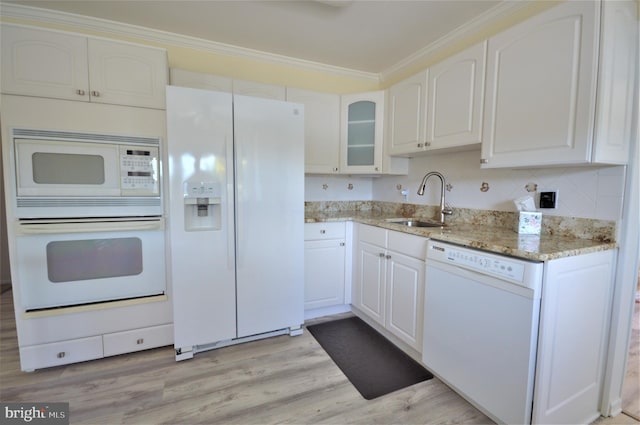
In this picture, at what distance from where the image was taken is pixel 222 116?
190 cm

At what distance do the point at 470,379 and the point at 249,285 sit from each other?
1479mm

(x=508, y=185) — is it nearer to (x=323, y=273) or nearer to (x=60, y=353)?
(x=323, y=273)

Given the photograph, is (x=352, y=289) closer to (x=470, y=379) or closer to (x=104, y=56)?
(x=470, y=379)

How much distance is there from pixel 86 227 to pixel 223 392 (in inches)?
52.3

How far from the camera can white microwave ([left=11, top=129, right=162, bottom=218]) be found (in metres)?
1.70

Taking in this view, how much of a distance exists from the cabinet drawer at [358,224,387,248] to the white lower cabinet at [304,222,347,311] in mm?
166

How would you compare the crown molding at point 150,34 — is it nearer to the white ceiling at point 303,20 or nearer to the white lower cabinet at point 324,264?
the white ceiling at point 303,20

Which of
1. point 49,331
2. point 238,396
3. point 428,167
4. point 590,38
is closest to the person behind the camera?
point 590,38

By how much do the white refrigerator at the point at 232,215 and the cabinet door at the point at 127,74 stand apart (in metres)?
0.26

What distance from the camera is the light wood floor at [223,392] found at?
1.48 m

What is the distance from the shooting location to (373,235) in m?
2.29

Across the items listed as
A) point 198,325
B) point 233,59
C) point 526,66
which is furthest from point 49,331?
point 526,66

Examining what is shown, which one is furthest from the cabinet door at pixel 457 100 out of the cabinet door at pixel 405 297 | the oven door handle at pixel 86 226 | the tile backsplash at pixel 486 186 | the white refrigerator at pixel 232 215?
the oven door handle at pixel 86 226

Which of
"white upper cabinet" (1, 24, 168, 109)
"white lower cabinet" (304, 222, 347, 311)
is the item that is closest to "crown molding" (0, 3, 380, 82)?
"white upper cabinet" (1, 24, 168, 109)
